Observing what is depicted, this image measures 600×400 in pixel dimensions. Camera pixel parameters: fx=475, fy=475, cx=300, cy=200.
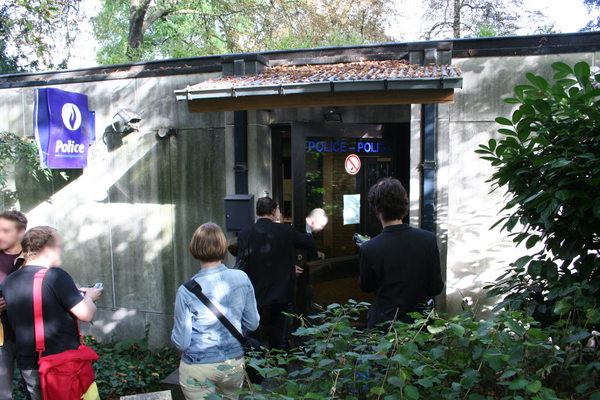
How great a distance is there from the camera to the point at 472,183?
17.5ft

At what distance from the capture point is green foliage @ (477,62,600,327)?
235 centimetres

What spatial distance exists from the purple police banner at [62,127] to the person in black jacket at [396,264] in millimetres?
4518

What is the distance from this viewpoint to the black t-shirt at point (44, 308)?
10.2 feet

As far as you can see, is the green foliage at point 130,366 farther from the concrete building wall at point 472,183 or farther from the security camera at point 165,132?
the concrete building wall at point 472,183

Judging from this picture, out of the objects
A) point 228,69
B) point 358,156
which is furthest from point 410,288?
point 228,69

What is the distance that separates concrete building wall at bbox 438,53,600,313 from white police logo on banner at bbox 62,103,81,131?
4692 millimetres

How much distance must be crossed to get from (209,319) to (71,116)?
4.49 metres

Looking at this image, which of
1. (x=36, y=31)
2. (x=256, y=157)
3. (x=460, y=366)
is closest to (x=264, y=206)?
(x=256, y=157)

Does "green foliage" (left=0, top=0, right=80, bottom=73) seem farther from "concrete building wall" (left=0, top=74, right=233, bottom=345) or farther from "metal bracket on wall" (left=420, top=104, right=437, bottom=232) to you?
"metal bracket on wall" (left=420, top=104, right=437, bottom=232)

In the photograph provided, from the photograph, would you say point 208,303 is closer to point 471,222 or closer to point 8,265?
point 8,265

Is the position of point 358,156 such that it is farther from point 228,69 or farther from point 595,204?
point 595,204

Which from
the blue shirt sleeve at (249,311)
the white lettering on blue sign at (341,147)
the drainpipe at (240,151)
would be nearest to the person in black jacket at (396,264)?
the blue shirt sleeve at (249,311)

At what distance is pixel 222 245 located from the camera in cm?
314

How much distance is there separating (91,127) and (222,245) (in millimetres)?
4450
